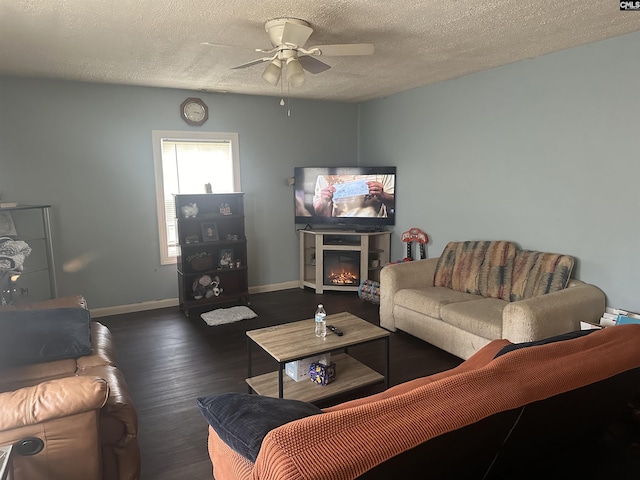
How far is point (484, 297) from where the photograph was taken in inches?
154

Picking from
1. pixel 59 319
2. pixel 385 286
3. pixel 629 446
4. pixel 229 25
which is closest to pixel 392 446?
pixel 629 446

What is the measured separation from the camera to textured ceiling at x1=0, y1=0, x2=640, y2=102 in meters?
2.47

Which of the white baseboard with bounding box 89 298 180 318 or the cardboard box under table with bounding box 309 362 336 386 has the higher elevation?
the cardboard box under table with bounding box 309 362 336 386

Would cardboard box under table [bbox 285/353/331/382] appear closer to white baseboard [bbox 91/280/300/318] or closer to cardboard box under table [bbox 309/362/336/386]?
cardboard box under table [bbox 309/362/336/386]

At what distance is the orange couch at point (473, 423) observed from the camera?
1.02 m

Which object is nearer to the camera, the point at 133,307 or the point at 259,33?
the point at 259,33

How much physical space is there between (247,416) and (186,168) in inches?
167

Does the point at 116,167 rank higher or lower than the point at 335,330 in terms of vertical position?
higher

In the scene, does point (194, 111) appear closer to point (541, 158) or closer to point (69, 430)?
point (541, 158)

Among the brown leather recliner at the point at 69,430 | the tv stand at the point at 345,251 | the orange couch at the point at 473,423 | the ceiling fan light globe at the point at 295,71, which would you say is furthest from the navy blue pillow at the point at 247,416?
the tv stand at the point at 345,251

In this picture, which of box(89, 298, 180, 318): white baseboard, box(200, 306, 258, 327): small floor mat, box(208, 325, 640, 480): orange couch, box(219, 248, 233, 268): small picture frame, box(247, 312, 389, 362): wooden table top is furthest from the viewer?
box(219, 248, 233, 268): small picture frame

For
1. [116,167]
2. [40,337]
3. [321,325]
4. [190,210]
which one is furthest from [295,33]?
[116,167]

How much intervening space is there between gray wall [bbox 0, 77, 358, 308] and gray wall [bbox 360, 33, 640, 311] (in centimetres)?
175

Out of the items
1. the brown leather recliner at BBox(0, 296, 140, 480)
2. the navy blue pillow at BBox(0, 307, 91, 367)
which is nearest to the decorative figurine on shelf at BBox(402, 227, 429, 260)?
the navy blue pillow at BBox(0, 307, 91, 367)
